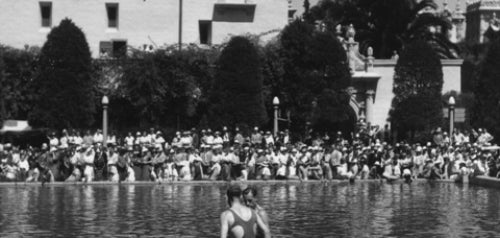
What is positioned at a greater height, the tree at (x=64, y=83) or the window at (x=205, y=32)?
the window at (x=205, y=32)

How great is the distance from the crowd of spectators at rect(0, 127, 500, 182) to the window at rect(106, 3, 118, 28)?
25994 millimetres

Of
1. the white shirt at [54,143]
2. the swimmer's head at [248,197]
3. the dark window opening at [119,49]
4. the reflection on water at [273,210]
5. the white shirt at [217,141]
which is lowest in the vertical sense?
the reflection on water at [273,210]

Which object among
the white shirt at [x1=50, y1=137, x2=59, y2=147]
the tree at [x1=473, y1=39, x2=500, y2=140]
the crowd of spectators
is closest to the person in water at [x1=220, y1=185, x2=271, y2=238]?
the crowd of spectators

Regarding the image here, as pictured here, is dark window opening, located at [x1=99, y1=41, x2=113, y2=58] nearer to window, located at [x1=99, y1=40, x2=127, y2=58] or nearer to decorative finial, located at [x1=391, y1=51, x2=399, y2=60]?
window, located at [x1=99, y1=40, x2=127, y2=58]

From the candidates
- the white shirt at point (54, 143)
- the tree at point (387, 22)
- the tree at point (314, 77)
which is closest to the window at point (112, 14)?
the tree at point (314, 77)

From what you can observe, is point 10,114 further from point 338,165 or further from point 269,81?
point 338,165

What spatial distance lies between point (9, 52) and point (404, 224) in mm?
43357

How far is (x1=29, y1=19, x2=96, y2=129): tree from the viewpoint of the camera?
70.8 m

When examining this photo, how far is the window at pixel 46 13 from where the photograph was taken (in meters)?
82.8

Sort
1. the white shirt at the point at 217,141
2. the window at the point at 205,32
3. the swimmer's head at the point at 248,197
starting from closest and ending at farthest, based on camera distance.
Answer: the swimmer's head at the point at 248,197, the white shirt at the point at 217,141, the window at the point at 205,32

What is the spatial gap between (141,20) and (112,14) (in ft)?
5.95

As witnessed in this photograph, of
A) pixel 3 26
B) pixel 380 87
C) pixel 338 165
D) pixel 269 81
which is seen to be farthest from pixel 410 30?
pixel 338 165

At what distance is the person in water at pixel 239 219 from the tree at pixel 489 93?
53509mm

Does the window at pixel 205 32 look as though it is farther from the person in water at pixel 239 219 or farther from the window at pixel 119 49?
the person in water at pixel 239 219
